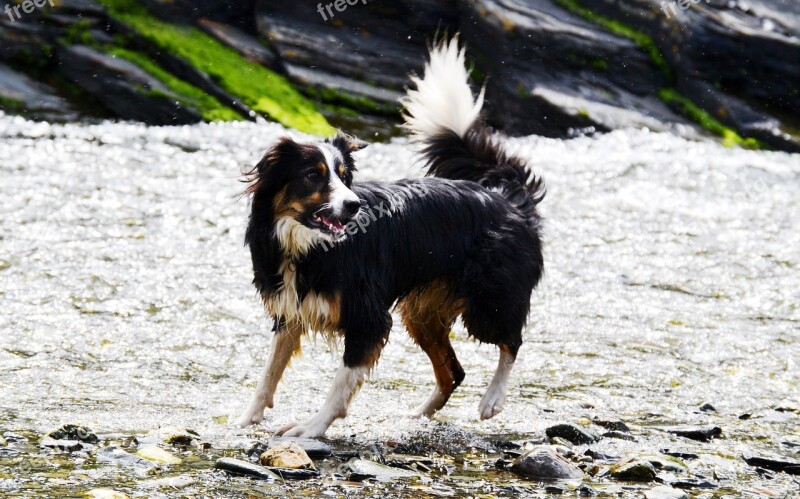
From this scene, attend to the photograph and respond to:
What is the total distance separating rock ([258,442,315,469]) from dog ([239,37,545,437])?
61 centimetres

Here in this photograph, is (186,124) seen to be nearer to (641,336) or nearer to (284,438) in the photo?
(641,336)

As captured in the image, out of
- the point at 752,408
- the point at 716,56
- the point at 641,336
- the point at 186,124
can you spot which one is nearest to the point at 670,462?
the point at 752,408

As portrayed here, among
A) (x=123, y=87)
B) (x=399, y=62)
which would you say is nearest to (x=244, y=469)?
(x=123, y=87)

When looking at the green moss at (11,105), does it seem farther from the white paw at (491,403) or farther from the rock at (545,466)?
the rock at (545,466)

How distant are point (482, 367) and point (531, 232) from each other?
3.33 ft

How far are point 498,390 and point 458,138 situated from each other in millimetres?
1560

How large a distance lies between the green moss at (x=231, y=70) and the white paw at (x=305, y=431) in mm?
9276

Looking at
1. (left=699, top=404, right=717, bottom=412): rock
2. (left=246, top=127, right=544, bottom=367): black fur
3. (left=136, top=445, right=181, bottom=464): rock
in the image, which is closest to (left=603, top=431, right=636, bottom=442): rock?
(left=699, top=404, right=717, bottom=412): rock

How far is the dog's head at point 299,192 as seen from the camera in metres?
4.59

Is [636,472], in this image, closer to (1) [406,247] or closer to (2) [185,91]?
(1) [406,247]

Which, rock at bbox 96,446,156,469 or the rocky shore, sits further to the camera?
the rocky shore

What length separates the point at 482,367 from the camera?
618cm

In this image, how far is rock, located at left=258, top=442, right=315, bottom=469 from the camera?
12.6 ft

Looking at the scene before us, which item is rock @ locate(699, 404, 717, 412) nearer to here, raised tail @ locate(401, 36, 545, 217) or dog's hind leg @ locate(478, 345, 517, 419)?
dog's hind leg @ locate(478, 345, 517, 419)
